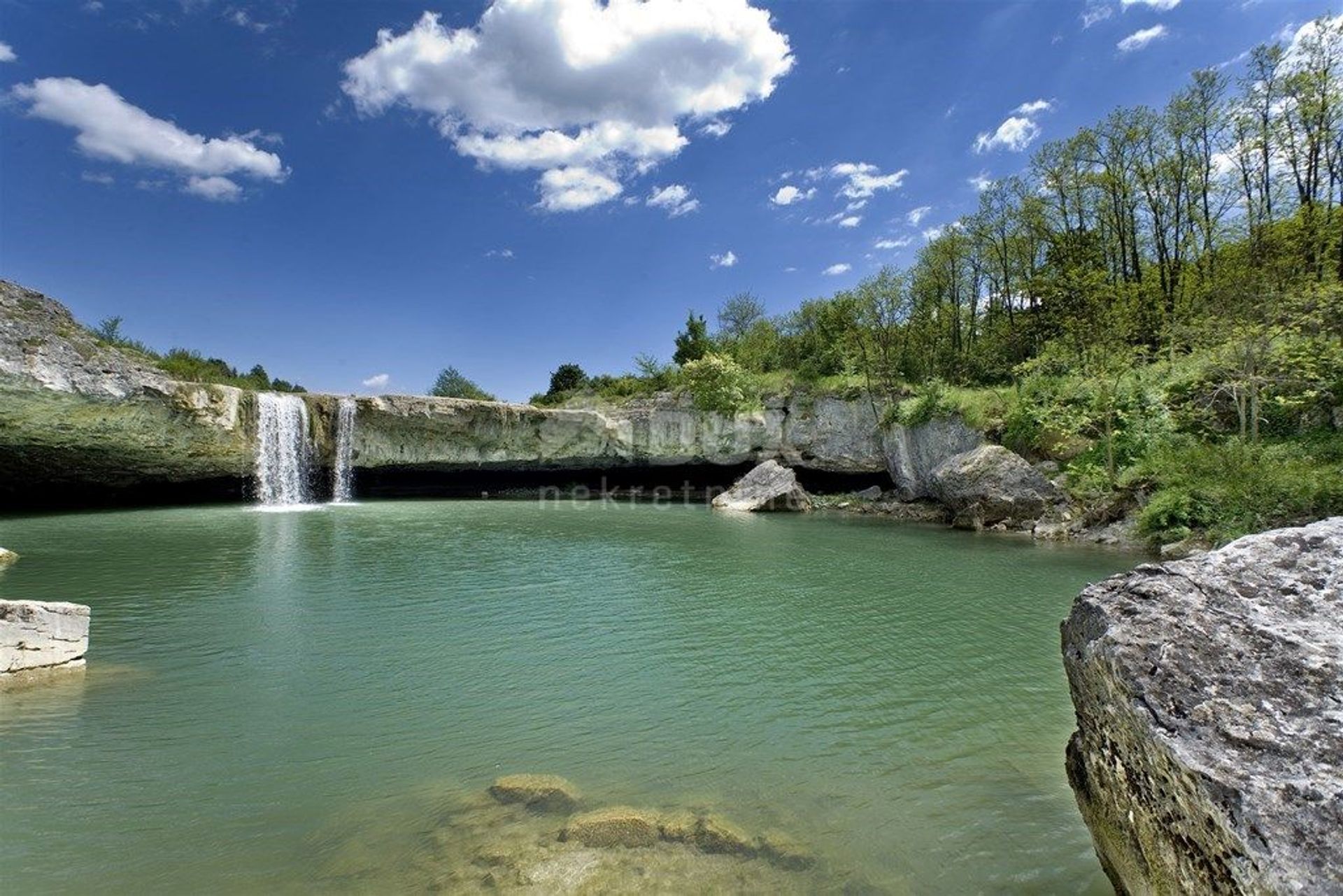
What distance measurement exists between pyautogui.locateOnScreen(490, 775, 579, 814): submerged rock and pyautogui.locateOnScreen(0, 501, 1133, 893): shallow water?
0.58 feet

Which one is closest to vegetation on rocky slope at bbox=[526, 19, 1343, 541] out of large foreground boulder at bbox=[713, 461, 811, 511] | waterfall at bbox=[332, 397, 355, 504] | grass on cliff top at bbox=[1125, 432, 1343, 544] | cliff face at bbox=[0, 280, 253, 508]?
grass on cliff top at bbox=[1125, 432, 1343, 544]

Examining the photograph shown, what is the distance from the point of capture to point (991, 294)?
37.3 m

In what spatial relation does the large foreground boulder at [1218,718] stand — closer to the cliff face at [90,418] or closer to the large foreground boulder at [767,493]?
the large foreground boulder at [767,493]

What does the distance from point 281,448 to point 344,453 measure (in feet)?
10.7

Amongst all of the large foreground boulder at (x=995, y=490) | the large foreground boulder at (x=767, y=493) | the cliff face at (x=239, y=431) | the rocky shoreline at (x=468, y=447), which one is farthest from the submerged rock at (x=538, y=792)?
the large foreground boulder at (x=767, y=493)

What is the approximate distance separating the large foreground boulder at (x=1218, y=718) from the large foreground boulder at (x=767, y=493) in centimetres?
2697

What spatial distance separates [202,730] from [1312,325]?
93.4ft

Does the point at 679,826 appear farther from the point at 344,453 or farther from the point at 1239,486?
the point at 344,453

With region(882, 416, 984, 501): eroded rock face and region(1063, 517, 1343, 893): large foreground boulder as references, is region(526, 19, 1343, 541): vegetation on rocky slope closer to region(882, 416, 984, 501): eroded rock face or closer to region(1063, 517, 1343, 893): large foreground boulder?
region(882, 416, 984, 501): eroded rock face

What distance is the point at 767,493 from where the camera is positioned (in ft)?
103

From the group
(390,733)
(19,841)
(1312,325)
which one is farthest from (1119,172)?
(19,841)

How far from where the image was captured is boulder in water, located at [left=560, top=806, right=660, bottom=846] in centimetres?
436

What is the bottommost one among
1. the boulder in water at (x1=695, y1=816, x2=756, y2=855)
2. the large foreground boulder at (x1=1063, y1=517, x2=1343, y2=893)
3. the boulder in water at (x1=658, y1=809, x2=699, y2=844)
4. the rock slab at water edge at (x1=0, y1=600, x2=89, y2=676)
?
the boulder in water at (x1=695, y1=816, x2=756, y2=855)

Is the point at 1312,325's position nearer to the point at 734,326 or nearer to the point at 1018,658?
the point at 1018,658
